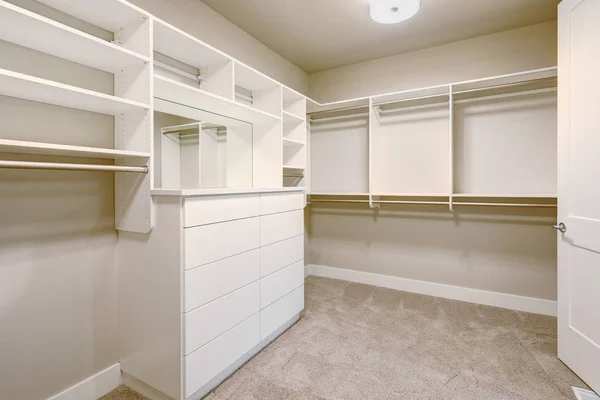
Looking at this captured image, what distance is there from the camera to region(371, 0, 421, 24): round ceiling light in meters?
2.08

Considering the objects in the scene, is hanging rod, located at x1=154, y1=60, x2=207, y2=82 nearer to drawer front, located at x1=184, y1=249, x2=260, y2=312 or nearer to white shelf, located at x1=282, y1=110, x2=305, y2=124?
white shelf, located at x1=282, y1=110, x2=305, y2=124

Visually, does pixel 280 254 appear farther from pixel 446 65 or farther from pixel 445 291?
pixel 446 65

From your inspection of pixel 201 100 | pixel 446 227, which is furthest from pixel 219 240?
pixel 446 227

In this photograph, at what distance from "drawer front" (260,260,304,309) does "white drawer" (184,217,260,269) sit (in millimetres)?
322

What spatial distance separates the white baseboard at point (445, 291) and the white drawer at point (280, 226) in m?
1.43

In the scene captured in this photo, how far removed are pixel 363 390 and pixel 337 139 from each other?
2.78 metres

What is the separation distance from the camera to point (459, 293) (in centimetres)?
314

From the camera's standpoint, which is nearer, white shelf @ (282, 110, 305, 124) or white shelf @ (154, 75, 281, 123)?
white shelf @ (154, 75, 281, 123)

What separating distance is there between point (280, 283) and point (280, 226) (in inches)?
17.6

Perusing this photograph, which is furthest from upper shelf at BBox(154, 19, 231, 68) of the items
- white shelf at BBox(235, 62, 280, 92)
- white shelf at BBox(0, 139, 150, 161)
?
white shelf at BBox(0, 139, 150, 161)

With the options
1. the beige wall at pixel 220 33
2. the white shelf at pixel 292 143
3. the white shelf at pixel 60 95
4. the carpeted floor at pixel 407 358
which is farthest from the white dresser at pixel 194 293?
the beige wall at pixel 220 33

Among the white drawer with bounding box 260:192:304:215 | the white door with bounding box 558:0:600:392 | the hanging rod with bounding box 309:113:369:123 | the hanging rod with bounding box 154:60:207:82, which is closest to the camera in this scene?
the white door with bounding box 558:0:600:392

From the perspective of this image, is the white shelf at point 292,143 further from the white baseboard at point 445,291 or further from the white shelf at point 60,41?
the white baseboard at point 445,291

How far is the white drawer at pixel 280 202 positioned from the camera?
2143 millimetres
